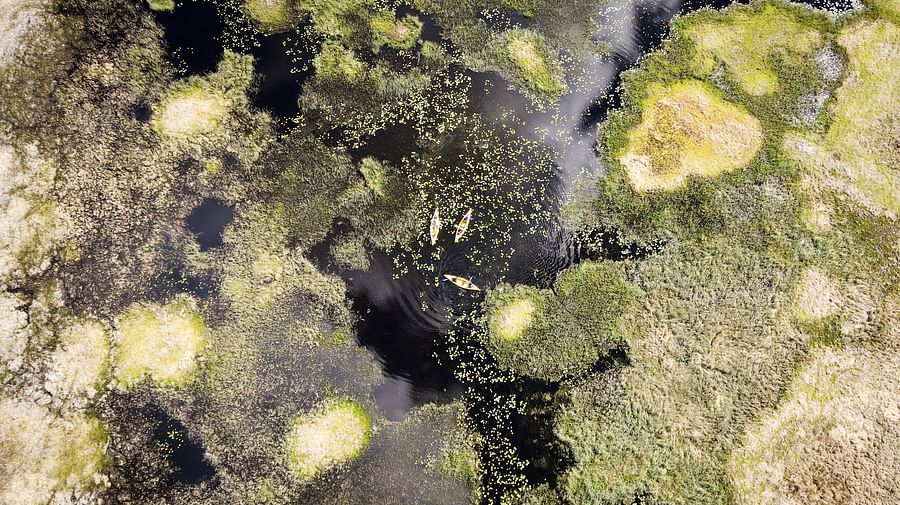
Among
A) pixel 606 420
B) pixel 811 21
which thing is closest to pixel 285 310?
pixel 606 420

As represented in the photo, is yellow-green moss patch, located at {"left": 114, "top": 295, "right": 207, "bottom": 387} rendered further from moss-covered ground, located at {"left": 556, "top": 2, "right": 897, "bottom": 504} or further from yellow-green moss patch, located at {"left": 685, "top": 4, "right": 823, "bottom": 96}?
yellow-green moss patch, located at {"left": 685, "top": 4, "right": 823, "bottom": 96}

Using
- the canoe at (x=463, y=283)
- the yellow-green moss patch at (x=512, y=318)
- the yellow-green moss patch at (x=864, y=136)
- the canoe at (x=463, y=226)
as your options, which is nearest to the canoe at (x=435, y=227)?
the canoe at (x=463, y=226)

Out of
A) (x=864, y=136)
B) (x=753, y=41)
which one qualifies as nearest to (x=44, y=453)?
(x=753, y=41)

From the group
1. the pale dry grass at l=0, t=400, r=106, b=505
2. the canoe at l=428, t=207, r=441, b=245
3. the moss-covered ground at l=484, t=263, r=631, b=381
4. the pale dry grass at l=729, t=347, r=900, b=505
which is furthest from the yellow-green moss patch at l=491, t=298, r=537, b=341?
the pale dry grass at l=0, t=400, r=106, b=505

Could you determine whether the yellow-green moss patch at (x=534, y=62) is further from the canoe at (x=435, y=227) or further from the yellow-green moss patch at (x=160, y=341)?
the yellow-green moss patch at (x=160, y=341)

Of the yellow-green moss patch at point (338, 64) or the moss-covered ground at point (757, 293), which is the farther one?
the yellow-green moss patch at point (338, 64)

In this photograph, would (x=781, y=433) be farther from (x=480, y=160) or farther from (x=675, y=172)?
(x=480, y=160)
